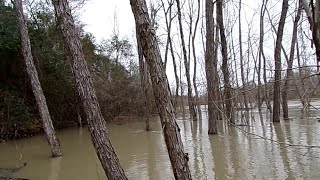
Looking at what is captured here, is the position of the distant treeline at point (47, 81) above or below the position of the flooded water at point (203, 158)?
above

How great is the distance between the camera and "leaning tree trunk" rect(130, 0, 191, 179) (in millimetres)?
2693

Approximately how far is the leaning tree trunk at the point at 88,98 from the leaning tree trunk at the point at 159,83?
2502mm

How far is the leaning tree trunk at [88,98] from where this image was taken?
16.6 ft

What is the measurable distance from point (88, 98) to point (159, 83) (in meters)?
2.81

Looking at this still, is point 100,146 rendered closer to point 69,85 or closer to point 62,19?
point 62,19

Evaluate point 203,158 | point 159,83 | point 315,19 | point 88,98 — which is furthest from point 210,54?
point 315,19

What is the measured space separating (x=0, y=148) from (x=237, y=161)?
30.3 ft

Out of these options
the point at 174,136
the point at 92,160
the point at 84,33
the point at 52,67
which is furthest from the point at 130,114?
the point at 174,136

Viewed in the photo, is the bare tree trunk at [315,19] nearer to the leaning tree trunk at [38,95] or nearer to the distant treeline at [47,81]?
the leaning tree trunk at [38,95]

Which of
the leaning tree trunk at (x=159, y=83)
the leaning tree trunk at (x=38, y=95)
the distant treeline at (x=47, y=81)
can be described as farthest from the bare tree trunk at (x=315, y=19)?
the distant treeline at (x=47, y=81)

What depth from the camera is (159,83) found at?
9.00 feet

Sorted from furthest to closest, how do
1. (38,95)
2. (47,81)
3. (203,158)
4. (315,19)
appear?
(47,81) → (38,95) → (203,158) → (315,19)

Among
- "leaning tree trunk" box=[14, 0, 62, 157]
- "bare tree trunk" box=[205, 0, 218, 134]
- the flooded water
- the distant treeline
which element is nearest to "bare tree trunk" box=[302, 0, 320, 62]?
the flooded water

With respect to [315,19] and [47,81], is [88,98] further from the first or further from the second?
[47,81]
